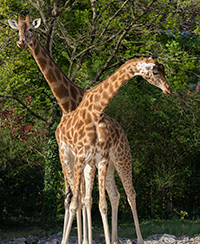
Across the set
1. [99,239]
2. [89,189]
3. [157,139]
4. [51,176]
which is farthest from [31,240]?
[157,139]

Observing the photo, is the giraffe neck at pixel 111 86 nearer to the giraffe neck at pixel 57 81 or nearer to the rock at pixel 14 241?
the giraffe neck at pixel 57 81

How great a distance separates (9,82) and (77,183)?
14.5 ft

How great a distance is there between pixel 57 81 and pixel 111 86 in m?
0.98

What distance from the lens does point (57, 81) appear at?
4879mm

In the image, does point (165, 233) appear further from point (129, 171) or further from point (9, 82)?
point (9, 82)

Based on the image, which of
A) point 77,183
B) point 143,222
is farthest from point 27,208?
point 77,183

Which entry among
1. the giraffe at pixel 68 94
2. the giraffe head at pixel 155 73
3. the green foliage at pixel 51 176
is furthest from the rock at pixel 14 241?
the giraffe head at pixel 155 73

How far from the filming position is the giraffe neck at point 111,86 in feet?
13.6

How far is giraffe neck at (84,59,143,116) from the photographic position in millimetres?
4145

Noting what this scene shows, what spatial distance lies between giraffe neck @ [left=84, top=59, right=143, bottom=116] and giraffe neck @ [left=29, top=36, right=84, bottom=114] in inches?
21.9

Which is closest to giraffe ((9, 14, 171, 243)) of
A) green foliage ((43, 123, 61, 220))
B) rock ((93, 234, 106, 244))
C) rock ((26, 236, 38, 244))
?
rock ((93, 234, 106, 244))

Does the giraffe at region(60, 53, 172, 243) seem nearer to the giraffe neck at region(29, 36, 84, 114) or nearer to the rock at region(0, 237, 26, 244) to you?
the giraffe neck at region(29, 36, 84, 114)

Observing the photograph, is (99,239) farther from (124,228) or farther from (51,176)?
(51,176)

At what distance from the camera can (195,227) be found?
7.23m
